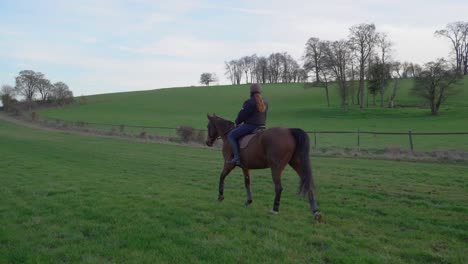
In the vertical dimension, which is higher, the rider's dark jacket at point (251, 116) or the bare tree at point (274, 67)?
the bare tree at point (274, 67)

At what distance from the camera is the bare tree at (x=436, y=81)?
48.4 meters

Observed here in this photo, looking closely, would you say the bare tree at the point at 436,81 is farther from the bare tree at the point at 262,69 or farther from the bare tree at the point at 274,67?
the bare tree at the point at 262,69

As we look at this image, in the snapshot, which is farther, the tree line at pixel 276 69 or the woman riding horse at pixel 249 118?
the tree line at pixel 276 69

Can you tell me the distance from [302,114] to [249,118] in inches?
1930

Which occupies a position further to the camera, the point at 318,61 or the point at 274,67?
the point at 274,67

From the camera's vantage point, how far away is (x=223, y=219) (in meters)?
7.25

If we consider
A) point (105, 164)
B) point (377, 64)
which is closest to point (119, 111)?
point (377, 64)

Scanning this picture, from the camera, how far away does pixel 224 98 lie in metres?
→ 83.1

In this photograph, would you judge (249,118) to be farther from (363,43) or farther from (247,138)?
(363,43)

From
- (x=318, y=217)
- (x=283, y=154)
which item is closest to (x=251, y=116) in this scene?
(x=283, y=154)

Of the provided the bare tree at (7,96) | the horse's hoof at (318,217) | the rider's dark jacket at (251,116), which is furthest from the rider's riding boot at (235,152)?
the bare tree at (7,96)

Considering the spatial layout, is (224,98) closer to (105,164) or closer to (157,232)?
Answer: (105,164)

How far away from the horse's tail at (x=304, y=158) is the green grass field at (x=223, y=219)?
→ 0.66 meters

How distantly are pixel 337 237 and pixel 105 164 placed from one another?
13.2 meters
